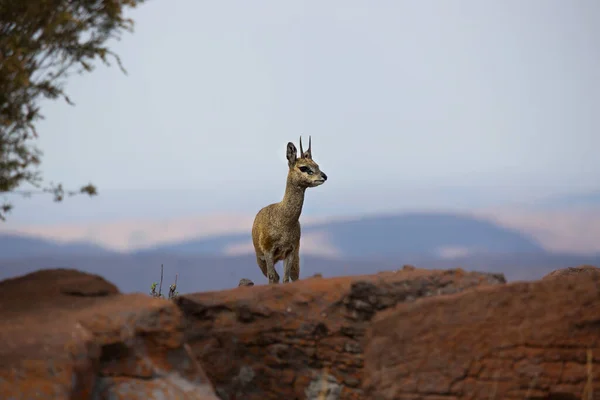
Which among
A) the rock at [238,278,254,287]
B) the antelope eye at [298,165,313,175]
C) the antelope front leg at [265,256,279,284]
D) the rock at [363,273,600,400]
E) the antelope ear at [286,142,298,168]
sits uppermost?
the antelope ear at [286,142,298,168]

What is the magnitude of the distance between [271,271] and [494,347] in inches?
259

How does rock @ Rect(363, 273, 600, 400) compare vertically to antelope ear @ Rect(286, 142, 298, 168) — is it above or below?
below

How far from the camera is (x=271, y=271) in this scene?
14414 mm

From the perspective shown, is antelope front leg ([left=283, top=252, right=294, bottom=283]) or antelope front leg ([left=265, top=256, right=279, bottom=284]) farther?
antelope front leg ([left=265, top=256, right=279, bottom=284])

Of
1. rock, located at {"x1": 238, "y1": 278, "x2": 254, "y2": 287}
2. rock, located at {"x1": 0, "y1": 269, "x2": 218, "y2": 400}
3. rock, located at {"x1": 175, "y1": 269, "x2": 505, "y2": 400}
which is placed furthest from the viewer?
rock, located at {"x1": 238, "y1": 278, "x2": 254, "y2": 287}

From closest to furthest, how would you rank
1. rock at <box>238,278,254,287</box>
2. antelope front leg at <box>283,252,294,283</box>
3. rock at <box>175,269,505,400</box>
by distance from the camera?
rock at <box>175,269,505,400</box>, rock at <box>238,278,254,287</box>, antelope front leg at <box>283,252,294,283</box>

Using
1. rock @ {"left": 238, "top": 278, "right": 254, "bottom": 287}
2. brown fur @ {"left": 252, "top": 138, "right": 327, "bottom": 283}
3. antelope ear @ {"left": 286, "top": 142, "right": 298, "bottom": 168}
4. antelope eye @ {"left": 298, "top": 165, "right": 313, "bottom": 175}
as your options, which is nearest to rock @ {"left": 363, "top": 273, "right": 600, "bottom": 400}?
rock @ {"left": 238, "top": 278, "right": 254, "bottom": 287}

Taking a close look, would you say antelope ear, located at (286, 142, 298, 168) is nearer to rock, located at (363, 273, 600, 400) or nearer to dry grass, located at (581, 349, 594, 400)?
rock, located at (363, 273, 600, 400)

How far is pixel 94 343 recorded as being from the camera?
7566 millimetres

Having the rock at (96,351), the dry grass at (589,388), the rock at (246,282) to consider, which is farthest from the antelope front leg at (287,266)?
the dry grass at (589,388)

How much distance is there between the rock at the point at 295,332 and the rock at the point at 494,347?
1.33ft

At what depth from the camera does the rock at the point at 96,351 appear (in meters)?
Result: 7.23

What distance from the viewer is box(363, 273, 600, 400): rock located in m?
8.25

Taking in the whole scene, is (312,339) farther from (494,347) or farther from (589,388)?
(589,388)
